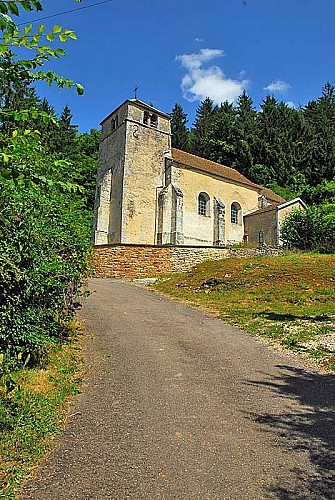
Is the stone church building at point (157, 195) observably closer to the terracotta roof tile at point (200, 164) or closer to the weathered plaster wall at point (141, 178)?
the weathered plaster wall at point (141, 178)

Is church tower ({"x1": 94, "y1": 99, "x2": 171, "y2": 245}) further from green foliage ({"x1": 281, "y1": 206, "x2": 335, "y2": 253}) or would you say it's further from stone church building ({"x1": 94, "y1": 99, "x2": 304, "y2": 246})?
green foliage ({"x1": 281, "y1": 206, "x2": 335, "y2": 253})

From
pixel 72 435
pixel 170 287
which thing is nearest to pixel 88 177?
pixel 170 287

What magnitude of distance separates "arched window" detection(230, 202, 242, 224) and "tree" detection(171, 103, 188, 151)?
22056mm

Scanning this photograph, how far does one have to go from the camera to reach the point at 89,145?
48.3 m

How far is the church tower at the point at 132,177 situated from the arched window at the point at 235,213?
7.83 metres

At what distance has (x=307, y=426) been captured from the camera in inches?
174

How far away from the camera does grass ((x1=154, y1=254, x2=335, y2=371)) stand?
8957 mm

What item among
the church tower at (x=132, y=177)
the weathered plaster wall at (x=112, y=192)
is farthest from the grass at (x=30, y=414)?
the weathered plaster wall at (x=112, y=192)

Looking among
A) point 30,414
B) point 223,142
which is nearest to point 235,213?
point 223,142

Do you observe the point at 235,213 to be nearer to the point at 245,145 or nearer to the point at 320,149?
the point at 245,145

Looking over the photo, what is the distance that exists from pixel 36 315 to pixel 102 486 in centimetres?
299

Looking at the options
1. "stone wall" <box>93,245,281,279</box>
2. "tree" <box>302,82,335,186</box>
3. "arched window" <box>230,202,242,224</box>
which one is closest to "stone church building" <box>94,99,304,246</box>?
"arched window" <box>230,202,242,224</box>

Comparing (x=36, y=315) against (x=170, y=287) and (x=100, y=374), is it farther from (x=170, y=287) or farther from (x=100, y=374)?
(x=170, y=287)

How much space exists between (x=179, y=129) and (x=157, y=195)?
2874 cm
